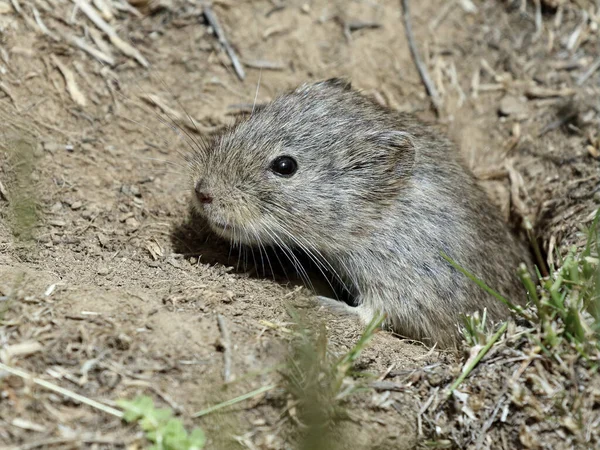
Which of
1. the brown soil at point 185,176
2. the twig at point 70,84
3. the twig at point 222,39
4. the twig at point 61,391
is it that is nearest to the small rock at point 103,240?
the brown soil at point 185,176

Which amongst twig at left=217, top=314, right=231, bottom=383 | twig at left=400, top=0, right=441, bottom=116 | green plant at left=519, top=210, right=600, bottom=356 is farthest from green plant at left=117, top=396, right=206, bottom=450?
twig at left=400, top=0, right=441, bottom=116

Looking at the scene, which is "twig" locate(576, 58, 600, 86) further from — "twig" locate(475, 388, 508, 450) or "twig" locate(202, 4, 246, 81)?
"twig" locate(475, 388, 508, 450)

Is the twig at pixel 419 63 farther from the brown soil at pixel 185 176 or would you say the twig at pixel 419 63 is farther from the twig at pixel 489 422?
the twig at pixel 489 422

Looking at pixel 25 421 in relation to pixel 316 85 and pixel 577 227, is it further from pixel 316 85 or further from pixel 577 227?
pixel 577 227

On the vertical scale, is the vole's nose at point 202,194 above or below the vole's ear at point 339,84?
below

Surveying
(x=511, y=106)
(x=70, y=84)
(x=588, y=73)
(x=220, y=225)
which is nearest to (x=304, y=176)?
(x=220, y=225)
